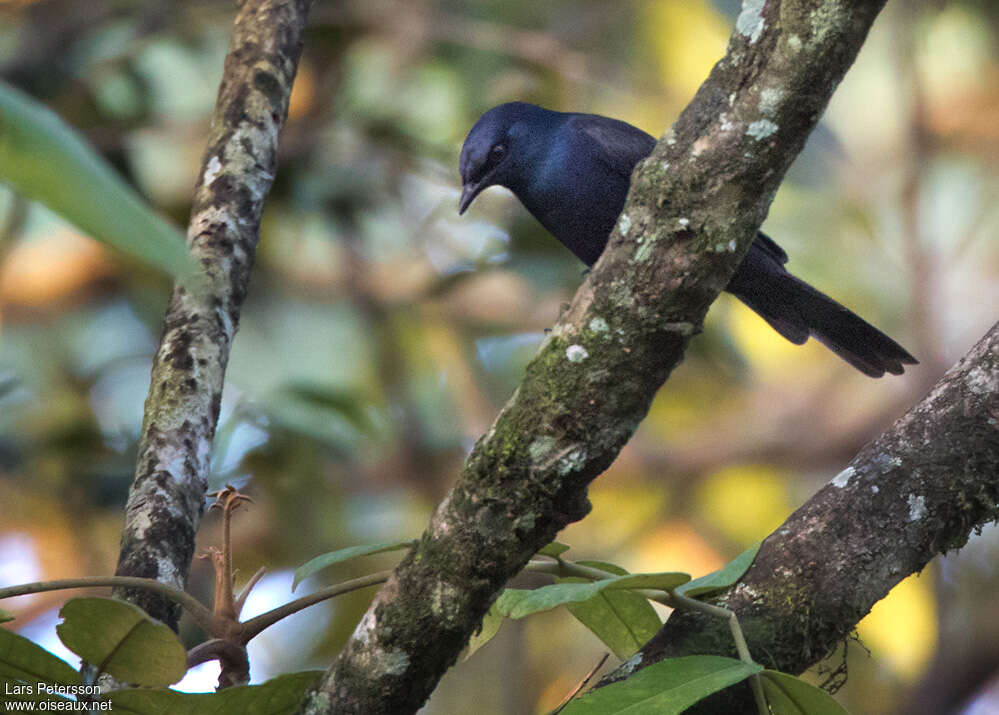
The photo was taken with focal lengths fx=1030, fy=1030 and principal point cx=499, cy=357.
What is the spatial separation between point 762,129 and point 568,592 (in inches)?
27.1

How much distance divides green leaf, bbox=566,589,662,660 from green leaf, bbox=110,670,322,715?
1.65ft

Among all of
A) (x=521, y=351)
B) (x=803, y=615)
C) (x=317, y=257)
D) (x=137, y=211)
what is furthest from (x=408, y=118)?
(x=137, y=211)

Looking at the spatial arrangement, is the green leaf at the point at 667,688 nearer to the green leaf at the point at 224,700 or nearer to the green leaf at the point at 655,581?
the green leaf at the point at 655,581

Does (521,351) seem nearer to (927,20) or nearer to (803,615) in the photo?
(927,20)

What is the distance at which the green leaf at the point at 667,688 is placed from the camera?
129 cm

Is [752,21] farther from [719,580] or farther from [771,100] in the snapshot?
[719,580]

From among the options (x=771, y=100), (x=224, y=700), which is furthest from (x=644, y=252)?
(x=224, y=700)

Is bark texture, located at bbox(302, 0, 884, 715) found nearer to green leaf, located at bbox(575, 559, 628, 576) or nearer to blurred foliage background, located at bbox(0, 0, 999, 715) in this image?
green leaf, located at bbox(575, 559, 628, 576)

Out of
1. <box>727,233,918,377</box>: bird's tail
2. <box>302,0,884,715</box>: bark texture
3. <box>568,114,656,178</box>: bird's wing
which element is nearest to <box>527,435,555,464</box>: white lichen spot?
<box>302,0,884,715</box>: bark texture

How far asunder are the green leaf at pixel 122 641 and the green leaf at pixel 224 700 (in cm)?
4

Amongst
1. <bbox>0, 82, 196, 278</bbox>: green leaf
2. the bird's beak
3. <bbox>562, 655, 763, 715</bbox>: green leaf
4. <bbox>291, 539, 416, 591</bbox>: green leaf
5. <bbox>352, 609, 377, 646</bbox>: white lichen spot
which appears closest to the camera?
<bbox>0, 82, 196, 278</bbox>: green leaf

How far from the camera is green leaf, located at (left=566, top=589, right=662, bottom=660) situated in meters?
1.82

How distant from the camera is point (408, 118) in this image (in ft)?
22.3

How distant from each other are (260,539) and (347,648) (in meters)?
4.74
